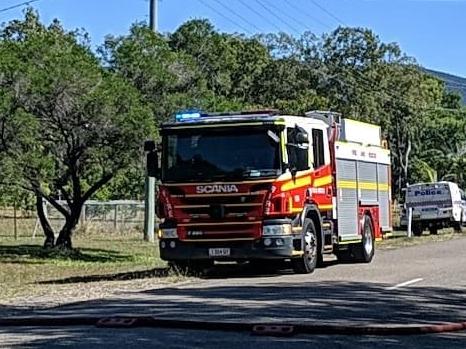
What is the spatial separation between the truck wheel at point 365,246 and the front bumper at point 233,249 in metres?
4.79

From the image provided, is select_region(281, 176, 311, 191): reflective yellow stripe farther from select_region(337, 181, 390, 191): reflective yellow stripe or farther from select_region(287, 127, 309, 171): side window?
select_region(337, 181, 390, 191): reflective yellow stripe

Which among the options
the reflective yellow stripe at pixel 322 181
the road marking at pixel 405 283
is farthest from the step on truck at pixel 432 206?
the road marking at pixel 405 283

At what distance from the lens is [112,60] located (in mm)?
29625

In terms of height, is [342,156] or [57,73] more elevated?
[57,73]

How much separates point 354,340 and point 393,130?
2596 inches

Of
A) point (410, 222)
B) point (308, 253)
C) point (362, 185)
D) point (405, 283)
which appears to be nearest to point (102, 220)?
point (410, 222)

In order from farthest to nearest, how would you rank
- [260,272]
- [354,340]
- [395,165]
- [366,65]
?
1. [395,165]
2. [366,65]
3. [260,272]
4. [354,340]

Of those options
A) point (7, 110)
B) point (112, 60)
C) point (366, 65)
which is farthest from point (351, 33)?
point (7, 110)

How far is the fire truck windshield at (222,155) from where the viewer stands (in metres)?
18.9

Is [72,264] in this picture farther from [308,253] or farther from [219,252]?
[308,253]

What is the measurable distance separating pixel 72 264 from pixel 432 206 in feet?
61.1

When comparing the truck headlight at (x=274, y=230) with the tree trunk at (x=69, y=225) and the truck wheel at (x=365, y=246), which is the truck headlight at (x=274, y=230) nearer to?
the truck wheel at (x=365, y=246)

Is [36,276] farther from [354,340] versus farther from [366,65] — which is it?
[366,65]

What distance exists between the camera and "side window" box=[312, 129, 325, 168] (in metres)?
20.5
